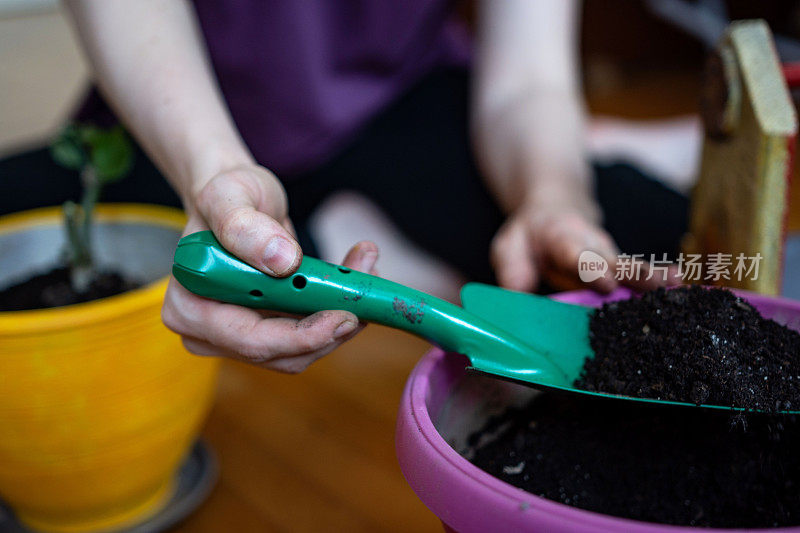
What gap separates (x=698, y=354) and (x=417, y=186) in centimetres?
55

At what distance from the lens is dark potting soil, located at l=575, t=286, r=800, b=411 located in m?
0.42

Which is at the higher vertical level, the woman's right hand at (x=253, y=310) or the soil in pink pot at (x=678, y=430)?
the woman's right hand at (x=253, y=310)

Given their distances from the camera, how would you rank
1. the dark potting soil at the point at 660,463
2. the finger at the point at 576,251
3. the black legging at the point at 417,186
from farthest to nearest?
the black legging at the point at 417,186 < the finger at the point at 576,251 < the dark potting soil at the point at 660,463

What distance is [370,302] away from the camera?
44 cm

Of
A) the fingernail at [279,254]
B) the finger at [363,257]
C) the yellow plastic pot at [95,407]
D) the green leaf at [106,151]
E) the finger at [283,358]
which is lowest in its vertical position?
the yellow plastic pot at [95,407]

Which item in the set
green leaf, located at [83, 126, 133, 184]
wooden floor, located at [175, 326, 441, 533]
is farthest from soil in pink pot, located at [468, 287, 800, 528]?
green leaf, located at [83, 126, 133, 184]

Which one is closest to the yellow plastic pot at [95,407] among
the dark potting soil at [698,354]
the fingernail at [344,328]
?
the fingernail at [344,328]

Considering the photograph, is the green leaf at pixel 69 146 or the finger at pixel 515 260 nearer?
the finger at pixel 515 260

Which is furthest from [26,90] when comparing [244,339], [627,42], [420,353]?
[627,42]

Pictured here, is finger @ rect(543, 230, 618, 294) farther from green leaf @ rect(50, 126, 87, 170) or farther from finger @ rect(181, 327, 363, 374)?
green leaf @ rect(50, 126, 87, 170)

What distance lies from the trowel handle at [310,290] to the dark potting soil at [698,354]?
11 centimetres

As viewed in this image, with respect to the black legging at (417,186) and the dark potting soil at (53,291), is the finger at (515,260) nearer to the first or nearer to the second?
the black legging at (417,186)

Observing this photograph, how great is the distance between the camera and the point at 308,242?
912 mm

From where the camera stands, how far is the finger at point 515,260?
2.05 ft
